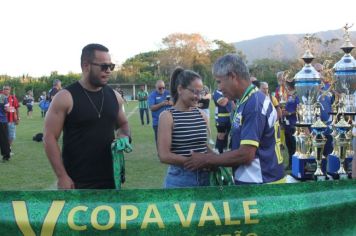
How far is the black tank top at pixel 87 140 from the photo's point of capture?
11.5ft

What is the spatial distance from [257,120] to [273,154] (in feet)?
1.06

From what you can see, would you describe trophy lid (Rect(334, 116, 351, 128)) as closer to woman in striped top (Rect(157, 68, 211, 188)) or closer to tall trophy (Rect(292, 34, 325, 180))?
tall trophy (Rect(292, 34, 325, 180))

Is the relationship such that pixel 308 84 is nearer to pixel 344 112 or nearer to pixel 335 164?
pixel 344 112

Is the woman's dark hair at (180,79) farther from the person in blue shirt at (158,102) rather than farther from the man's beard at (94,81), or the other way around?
the person in blue shirt at (158,102)

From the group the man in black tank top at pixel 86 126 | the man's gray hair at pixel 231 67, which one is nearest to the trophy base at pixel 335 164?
the man's gray hair at pixel 231 67

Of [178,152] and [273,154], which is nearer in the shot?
[273,154]

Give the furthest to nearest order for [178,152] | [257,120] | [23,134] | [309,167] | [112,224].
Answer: [23,134] < [309,167] < [178,152] < [257,120] < [112,224]

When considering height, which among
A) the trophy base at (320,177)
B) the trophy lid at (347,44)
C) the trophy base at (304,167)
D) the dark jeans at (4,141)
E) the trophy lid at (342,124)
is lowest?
the dark jeans at (4,141)

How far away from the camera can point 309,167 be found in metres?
3.76

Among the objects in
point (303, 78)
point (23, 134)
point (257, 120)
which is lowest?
point (23, 134)

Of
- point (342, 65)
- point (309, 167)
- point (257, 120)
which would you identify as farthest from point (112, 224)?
point (342, 65)

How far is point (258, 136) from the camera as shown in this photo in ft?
9.84

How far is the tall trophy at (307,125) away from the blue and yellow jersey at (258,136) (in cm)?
63

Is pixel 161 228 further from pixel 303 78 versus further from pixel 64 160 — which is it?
pixel 303 78
